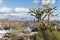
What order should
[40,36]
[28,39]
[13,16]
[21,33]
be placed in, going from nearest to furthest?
[40,36] → [28,39] → [21,33] → [13,16]

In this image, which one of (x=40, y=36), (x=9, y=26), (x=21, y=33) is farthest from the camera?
(x=9, y=26)

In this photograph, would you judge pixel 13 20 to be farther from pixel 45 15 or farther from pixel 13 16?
pixel 45 15

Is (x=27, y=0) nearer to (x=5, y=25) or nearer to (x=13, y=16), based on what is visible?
(x=13, y=16)

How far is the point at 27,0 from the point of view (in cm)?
1814

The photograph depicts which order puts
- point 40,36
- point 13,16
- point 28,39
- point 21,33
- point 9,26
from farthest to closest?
point 13,16
point 9,26
point 21,33
point 28,39
point 40,36

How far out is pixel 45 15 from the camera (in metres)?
15.1

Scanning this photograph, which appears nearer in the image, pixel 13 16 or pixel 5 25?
pixel 5 25

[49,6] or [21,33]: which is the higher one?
[49,6]

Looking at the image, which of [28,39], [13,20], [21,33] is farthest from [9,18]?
[28,39]

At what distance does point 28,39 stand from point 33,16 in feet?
6.68

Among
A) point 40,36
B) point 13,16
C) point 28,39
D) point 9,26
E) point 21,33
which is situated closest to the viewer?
point 40,36

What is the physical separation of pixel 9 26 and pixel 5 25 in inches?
12.0

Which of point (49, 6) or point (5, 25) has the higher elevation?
point (49, 6)

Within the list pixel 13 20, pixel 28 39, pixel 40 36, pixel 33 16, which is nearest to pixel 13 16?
pixel 13 20
